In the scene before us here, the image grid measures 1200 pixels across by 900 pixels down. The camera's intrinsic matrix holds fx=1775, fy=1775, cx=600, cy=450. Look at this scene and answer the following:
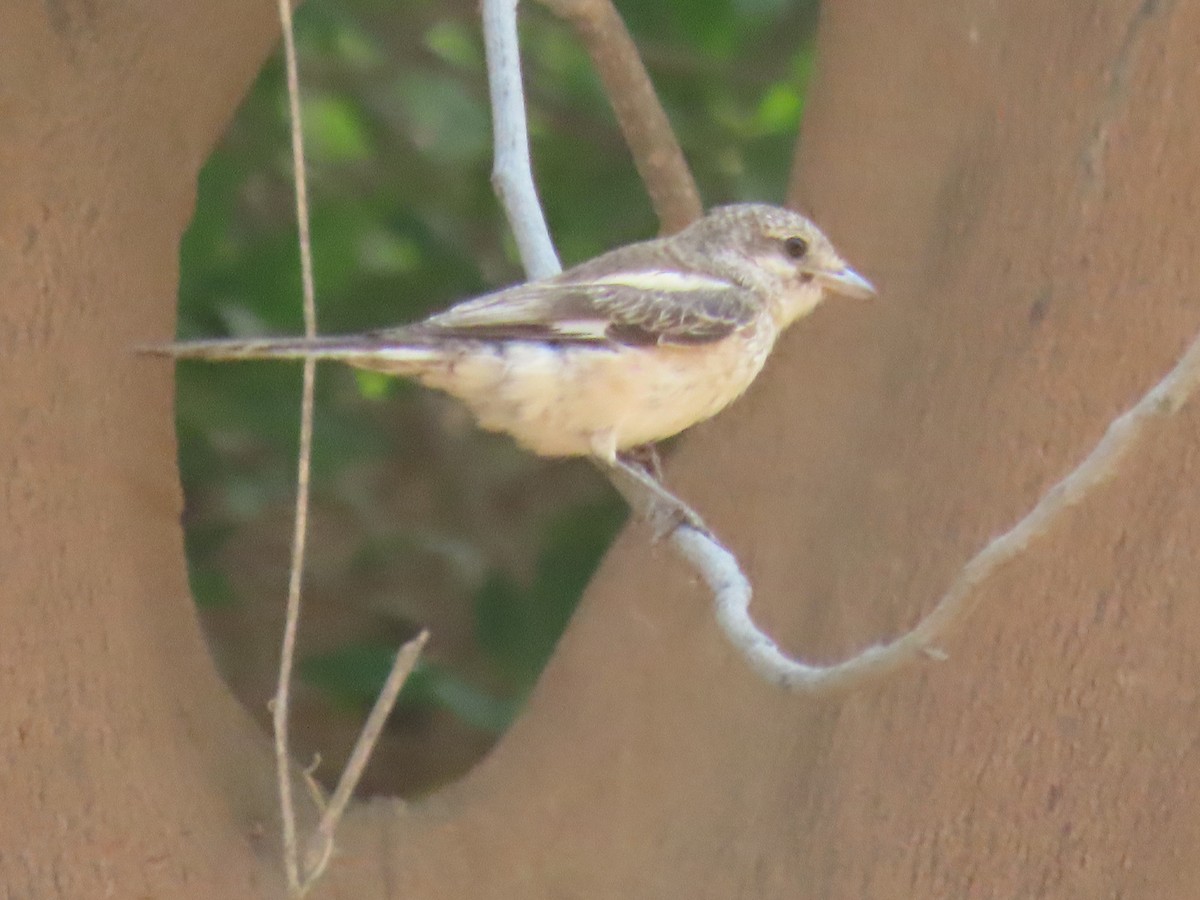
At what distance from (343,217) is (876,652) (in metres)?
2.60

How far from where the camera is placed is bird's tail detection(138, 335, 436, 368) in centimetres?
263

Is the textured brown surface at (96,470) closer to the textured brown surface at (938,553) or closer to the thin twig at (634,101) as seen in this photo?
the textured brown surface at (938,553)

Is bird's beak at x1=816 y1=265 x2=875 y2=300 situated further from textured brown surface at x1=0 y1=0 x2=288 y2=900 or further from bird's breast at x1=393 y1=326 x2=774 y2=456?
textured brown surface at x1=0 y1=0 x2=288 y2=900

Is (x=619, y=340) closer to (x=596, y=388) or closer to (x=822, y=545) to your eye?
(x=596, y=388)

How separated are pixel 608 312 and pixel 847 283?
49cm

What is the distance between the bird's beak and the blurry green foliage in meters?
0.90

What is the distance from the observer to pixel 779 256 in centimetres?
355

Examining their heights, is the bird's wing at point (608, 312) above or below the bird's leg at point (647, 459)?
above

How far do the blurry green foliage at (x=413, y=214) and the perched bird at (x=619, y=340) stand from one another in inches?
33.1

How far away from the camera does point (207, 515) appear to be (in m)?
4.78

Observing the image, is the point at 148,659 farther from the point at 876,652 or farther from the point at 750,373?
the point at 876,652

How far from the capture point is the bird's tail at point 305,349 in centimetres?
263

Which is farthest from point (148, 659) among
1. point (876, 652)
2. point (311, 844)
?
point (876, 652)

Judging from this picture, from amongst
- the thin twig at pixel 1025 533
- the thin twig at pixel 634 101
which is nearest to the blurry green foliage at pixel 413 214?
the thin twig at pixel 634 101
